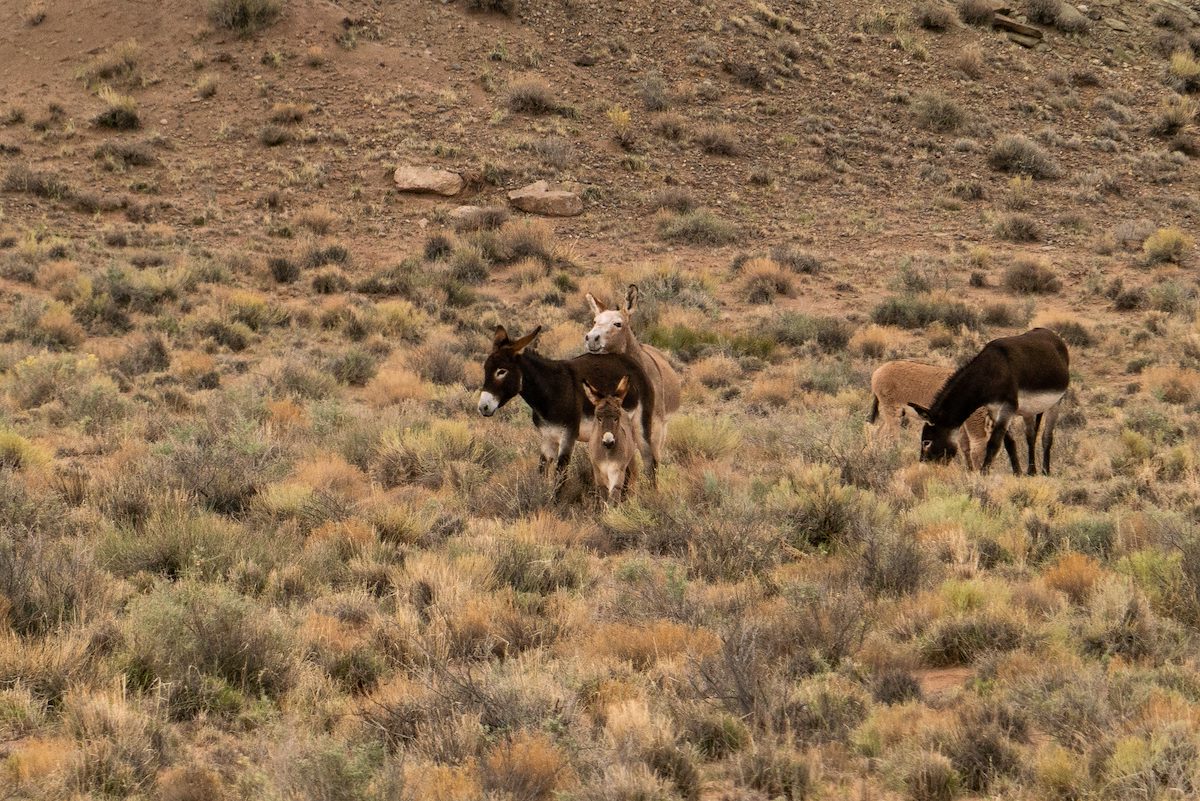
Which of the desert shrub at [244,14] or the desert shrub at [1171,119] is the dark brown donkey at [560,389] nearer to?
the desert shrub at [244,14]

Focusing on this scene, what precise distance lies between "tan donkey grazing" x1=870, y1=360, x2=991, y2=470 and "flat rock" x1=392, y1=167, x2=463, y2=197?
1826 cm

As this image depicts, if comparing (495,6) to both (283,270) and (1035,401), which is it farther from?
(1035,401)

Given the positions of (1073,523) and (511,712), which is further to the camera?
(1073,523)

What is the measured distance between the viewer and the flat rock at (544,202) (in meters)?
30.2

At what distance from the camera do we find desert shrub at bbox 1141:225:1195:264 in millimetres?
27469

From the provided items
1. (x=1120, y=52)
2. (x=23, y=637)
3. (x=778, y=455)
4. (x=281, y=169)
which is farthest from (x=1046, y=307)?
(x=1120, y=52)

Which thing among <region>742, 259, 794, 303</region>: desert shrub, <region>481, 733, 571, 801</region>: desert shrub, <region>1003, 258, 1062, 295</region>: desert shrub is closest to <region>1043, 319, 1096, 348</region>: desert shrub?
<region>1003, 258, 1062, 295</region>: desert shrub

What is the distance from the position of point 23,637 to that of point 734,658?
432 cm

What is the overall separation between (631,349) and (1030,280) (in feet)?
52.3

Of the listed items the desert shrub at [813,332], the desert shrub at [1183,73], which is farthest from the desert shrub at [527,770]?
the desert shrub at [1183,73]

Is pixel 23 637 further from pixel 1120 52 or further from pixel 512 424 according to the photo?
pixel 1120 52

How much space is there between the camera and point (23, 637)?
23.7 ft

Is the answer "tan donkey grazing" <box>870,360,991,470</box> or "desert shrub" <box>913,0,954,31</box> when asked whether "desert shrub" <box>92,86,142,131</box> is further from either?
"desert shrub" <box>913,0,954,31</box>

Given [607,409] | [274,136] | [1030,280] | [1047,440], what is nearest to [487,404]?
[607,409]
